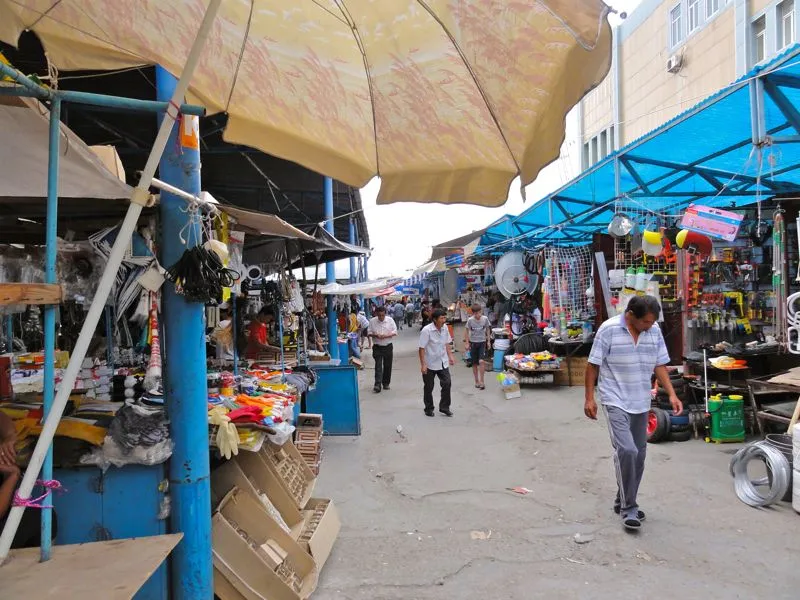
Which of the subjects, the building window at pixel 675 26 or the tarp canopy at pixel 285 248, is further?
the building window at pixel 675 26

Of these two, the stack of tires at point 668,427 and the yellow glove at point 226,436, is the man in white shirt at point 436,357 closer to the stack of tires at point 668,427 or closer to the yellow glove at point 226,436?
the stack of tires at point 668,427

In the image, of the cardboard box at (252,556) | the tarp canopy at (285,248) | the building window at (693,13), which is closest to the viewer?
the cardboard box at (252,556)

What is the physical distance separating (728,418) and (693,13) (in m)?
14.7

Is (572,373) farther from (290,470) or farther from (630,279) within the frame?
(290,470)

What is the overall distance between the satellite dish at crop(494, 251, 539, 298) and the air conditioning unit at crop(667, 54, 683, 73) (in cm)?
854

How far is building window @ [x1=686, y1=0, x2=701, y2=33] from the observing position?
16.2m

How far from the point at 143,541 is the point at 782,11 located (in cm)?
1654

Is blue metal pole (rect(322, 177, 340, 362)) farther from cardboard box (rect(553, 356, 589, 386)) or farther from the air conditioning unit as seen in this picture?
the air conditioning unit

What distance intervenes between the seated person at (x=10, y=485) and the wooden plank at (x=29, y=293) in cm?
108

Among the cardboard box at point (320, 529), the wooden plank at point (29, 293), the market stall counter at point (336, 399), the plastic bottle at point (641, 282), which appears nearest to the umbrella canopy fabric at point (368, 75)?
the wooden plank at point (29, 293)

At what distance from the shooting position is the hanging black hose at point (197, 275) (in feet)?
9.95

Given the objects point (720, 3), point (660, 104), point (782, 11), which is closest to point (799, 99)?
point (782, 11)

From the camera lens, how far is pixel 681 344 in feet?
29.5

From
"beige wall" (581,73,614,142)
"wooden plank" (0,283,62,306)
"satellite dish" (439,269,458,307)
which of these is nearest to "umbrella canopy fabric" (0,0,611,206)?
"wooden plank" (0,283,62,306)
